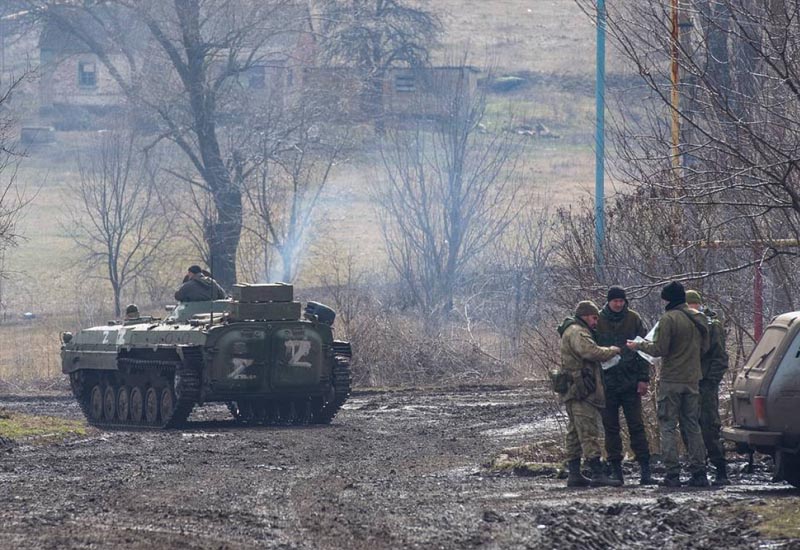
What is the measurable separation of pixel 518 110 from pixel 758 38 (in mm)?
57684

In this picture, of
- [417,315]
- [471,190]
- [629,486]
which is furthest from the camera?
[471,190]

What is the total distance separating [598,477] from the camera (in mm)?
13148

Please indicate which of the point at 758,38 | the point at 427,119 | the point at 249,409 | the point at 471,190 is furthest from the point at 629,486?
the point at 427,119

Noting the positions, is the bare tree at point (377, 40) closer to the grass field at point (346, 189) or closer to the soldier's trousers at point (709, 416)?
the grass field at point (346, 189)

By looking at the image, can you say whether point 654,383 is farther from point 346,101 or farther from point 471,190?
point 346,101

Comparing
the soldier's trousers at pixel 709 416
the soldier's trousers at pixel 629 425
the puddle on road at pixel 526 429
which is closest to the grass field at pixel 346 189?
the puddle on road at pixel 526 429

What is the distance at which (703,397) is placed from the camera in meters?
13.8

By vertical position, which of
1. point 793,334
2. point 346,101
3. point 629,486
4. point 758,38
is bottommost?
point 629,486

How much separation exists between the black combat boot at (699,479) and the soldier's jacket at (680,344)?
2.54 ft

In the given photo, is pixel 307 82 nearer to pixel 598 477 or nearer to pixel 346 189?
pixel 346 189

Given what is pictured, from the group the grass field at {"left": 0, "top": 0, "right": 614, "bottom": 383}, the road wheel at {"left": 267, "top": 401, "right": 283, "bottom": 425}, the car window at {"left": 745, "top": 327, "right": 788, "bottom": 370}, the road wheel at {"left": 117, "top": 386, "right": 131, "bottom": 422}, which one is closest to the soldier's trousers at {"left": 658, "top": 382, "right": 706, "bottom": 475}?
the car window at {"left": 745, "top": 327, "right": 788, "bottom": 370}

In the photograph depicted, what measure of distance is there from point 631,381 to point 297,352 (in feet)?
27.6

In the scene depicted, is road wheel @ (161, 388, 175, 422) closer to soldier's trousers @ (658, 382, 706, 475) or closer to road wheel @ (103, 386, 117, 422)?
road wheel @ (103, 386, 117, 422)

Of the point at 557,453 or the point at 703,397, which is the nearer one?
the point at 703,397
